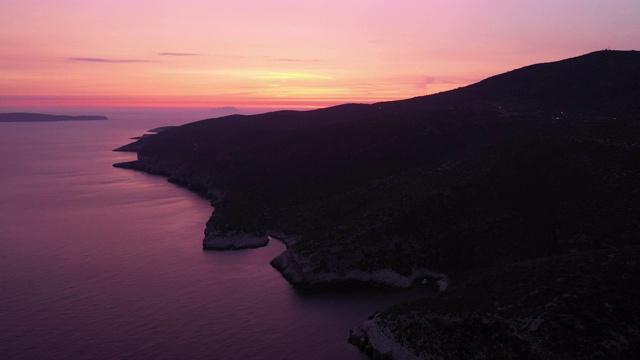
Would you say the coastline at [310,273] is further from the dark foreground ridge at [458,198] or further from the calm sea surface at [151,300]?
the calm sea surface at [151,300]

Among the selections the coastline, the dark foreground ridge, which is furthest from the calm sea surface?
the dark foreground ridge

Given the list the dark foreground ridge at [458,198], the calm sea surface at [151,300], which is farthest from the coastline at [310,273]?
the calm sea surface at [151,300]

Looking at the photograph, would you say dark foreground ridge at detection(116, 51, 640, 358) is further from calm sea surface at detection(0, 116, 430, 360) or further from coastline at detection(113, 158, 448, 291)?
calm sea surface at detection(0, 116, 430, 360)

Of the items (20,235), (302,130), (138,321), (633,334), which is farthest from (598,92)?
(20,235)

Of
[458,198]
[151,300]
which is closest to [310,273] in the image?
[151,300]

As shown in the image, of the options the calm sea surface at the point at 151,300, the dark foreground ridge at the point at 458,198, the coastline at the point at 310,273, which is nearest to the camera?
the calm sea surface at the point at 151,300
